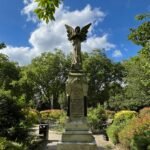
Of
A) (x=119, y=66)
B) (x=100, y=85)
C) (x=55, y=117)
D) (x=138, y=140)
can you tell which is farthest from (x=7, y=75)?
(x=138, y=140)

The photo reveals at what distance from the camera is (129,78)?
135 ft

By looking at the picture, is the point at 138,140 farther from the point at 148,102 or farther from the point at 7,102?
the point at 148,102

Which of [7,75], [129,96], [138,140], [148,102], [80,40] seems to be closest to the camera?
[138,140]

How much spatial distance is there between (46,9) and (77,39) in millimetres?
8342

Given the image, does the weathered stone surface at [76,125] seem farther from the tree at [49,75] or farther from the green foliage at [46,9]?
the tree at [49,75]

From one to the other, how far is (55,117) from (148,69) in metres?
31.3

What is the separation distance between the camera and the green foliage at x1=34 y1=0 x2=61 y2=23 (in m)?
5.43

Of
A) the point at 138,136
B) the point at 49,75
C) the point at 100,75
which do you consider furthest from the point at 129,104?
the point at 138,136

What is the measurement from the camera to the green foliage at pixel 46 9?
17.8 ft

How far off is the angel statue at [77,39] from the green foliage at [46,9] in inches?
315

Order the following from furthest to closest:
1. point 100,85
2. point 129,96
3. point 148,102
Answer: point 100,85 < point 129,96 < point 148,102

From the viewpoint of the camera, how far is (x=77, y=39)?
45.2ft

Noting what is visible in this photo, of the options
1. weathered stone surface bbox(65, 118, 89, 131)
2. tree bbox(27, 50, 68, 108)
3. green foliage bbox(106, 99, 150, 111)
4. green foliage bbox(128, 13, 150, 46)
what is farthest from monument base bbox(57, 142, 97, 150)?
tree bbox(27, 50, 68, 108)

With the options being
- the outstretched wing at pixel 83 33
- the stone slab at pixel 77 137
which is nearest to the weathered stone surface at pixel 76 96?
the stone slab at pixel 77 137
